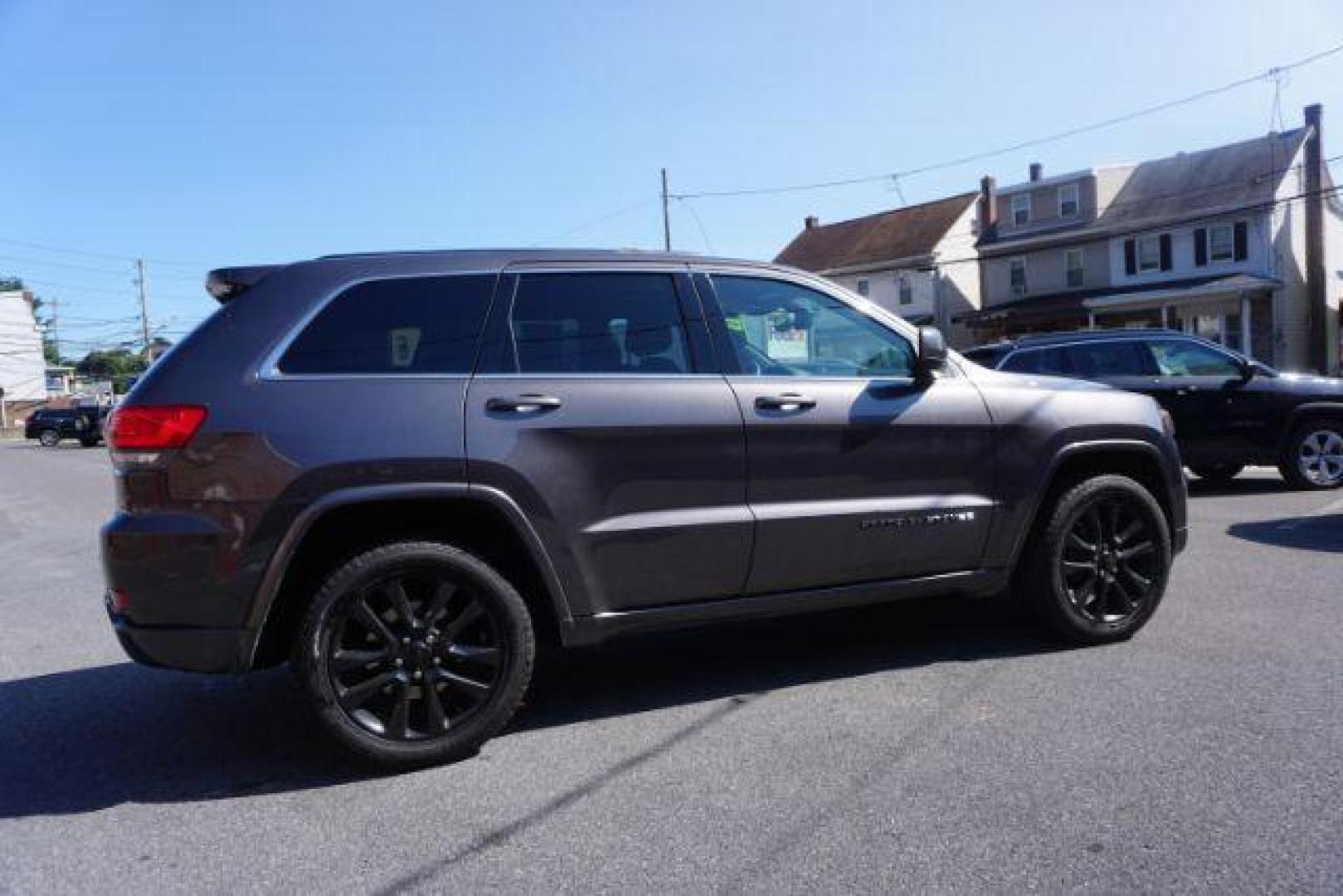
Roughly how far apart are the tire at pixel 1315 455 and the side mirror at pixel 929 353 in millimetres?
7839

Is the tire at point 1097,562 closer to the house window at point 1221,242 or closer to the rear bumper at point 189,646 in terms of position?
the rear bumper at point 189,646

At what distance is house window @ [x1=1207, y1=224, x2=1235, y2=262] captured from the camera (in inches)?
1288

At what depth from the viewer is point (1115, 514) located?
4961 millimetres

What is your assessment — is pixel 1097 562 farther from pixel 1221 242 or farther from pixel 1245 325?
pixel 1221 242

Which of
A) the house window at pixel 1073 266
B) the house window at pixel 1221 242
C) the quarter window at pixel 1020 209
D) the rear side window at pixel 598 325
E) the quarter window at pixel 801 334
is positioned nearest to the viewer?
the rear side window at pixel 598 325

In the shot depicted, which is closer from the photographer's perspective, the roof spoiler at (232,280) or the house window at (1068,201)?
the roof spoiler at (232,280)

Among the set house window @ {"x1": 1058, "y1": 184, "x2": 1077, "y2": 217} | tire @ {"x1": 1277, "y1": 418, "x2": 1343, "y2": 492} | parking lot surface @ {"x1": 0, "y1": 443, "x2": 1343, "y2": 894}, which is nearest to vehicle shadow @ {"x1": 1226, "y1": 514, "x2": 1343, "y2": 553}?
parking lot surface @ {"x1": 0, "y1": 443, "x2": 1343, "y2": 894}

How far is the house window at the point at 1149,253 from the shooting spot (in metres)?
34.9

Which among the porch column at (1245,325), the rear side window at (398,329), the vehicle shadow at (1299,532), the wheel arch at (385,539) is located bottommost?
the vehicle shadow at (1299,532)

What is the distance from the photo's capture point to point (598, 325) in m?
4.19

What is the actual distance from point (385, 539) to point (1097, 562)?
3.28 m

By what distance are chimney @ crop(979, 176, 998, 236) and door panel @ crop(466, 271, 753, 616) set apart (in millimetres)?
39480

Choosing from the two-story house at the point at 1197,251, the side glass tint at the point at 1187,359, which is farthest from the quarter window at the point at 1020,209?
the side glass tint at the point at 1187,359

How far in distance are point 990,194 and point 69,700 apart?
41661mm
